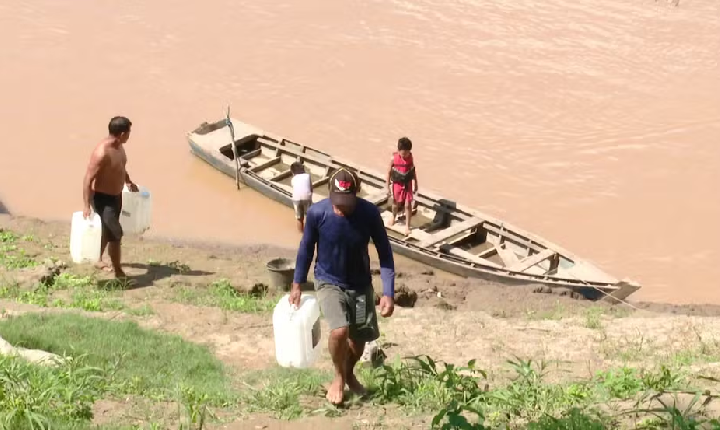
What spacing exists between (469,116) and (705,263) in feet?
19.2

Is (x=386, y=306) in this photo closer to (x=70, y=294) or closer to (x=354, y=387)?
(x=354, y=387)

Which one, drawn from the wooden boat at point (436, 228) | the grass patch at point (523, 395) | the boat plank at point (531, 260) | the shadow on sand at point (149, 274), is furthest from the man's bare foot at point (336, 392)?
the boat plank at point (531, 260)

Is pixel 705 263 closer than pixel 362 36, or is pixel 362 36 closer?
pixel 705 263

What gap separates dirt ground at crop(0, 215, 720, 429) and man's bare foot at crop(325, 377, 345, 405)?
0.14 metres

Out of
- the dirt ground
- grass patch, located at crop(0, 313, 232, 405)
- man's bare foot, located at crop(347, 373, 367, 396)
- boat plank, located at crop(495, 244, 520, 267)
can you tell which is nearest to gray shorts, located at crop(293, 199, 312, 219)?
the dirt ground

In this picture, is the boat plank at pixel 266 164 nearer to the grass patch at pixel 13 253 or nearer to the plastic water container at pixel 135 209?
the grass patch at pixel 13 253

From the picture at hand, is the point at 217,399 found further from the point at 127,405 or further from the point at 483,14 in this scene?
the point at 483,14

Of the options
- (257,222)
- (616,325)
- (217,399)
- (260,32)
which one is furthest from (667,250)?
(260,32)

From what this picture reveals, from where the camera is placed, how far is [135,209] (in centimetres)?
1088

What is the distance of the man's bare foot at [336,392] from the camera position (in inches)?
257

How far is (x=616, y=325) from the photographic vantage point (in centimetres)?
978

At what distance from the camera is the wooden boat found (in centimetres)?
1219

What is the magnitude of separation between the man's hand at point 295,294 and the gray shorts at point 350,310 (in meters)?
0.17

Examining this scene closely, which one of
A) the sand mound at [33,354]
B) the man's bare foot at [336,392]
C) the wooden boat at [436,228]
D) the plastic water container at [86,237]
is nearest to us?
the man's bare foot at [336,392]
